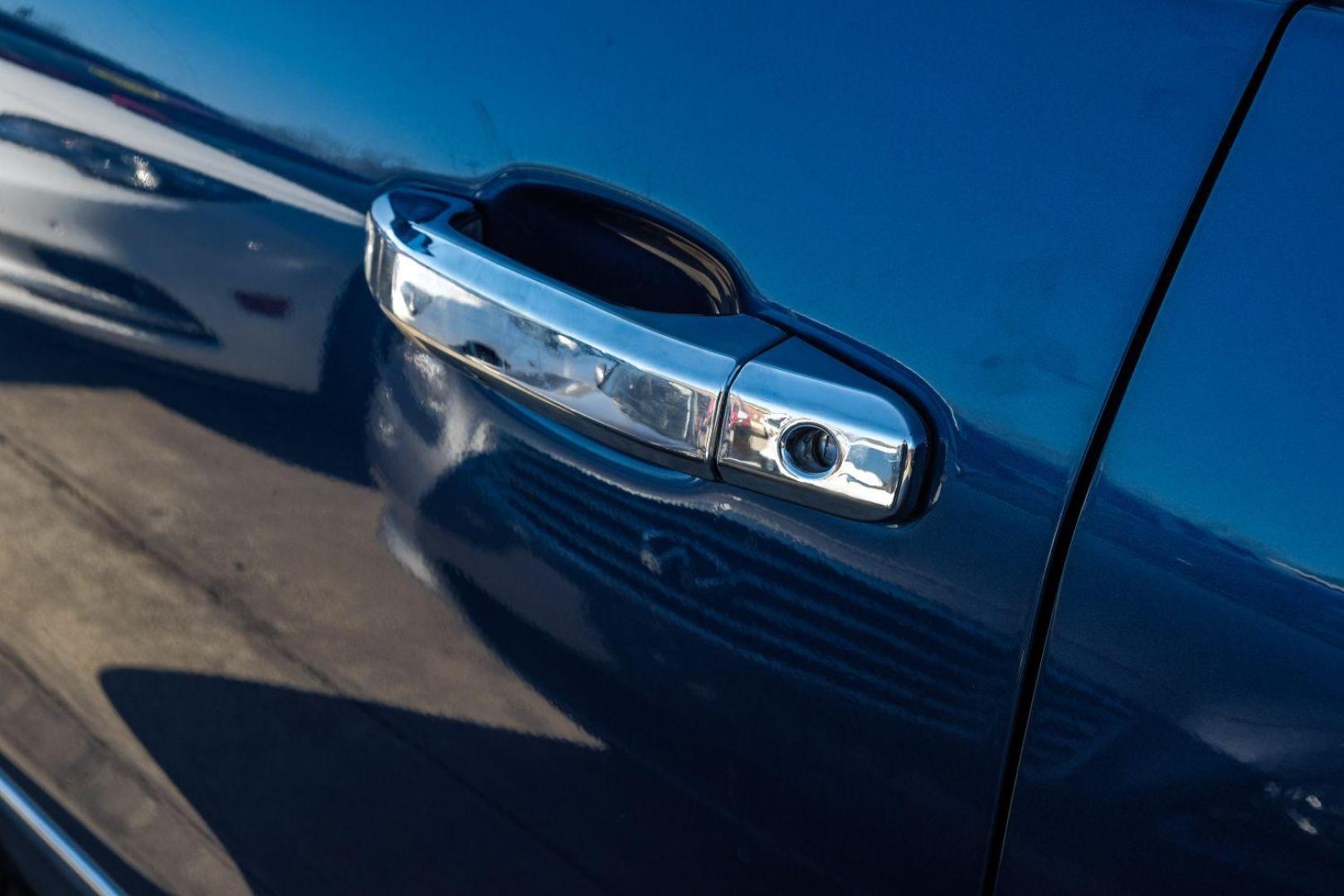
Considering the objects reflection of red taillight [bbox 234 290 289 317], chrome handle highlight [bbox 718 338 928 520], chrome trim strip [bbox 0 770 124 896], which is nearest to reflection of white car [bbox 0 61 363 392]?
reflection of red taillight [bbox 234 290 289 317]

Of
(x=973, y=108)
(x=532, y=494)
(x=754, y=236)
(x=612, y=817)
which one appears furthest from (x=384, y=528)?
(x=973, y=108)

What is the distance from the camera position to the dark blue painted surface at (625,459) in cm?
90

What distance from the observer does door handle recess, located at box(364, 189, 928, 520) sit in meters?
0.92

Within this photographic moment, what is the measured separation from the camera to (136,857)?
1492 millimetres

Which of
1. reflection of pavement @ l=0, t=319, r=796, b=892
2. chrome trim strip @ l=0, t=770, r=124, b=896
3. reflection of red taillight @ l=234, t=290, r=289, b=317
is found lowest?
chrome trim strip @ l=0, t=770, r=124, b=896

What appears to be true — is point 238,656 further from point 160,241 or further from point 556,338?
point 556,338

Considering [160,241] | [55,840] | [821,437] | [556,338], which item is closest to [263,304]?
[160,241]

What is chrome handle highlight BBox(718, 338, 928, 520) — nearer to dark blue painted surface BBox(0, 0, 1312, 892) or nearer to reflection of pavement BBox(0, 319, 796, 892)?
dark blue painted surface BBox(0, 0, 1312, 892)

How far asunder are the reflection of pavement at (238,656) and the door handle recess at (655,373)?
0.19 m

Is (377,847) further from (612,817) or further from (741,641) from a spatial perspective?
(741,641)

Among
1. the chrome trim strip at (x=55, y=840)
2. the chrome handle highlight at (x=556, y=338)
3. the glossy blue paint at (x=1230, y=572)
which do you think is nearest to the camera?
the glossy blue paint at (x=1230, y=572)

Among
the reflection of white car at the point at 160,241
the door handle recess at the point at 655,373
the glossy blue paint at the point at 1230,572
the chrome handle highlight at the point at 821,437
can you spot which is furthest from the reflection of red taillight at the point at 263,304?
the glossy blue paint at the point at 1230,572

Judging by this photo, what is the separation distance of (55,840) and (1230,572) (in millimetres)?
1352

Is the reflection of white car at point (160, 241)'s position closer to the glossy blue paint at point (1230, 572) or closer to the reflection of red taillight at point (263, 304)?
the reflection of red taillight at point (263, 304)
